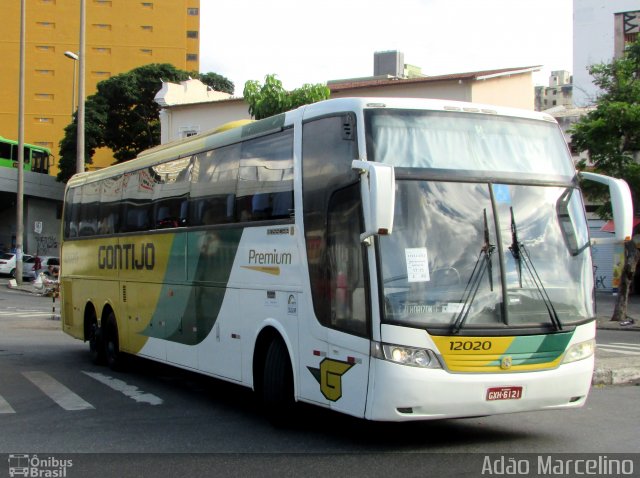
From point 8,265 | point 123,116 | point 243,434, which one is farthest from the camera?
point 123,116

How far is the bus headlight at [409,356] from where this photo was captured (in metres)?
6.89

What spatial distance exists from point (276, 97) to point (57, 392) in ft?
31.9

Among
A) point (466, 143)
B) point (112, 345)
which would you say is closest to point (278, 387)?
point (466, 143)

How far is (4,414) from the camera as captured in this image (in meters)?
9.53

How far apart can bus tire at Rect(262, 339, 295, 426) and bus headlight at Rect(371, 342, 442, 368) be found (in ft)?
5.72

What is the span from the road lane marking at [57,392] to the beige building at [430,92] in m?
21.7

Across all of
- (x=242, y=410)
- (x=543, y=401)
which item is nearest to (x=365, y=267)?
(x=543, y=401)

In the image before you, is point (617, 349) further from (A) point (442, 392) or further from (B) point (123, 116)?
(B) point (123, 116)

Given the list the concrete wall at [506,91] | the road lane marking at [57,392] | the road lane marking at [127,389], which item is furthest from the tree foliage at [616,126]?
the road lane marking at [57,392]

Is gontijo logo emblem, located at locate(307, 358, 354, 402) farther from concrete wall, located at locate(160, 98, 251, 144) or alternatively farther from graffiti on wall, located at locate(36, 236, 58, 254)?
graffiti on wall, located at locate(36, 236, 58, 254)

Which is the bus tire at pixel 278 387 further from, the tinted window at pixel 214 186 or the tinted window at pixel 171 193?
the tinted window at pixel 171 193

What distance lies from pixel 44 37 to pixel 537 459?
9541 centimetres

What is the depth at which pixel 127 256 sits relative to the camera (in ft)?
42.7

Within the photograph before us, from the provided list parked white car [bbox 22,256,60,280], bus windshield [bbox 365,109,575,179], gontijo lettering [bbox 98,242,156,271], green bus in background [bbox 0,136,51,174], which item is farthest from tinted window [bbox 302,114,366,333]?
green bus in background [bbox 0,136,51,174]
